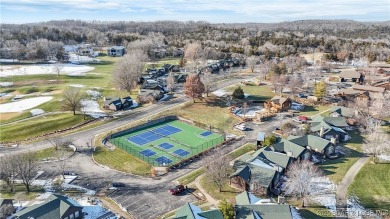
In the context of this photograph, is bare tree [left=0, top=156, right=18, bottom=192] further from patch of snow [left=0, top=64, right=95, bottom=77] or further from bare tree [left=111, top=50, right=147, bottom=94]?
patch of snow [left=0, top=64, right=95, bottom=77]

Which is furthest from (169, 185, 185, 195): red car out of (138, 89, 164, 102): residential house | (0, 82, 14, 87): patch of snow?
(0, 82, 14, 87): patch of snow

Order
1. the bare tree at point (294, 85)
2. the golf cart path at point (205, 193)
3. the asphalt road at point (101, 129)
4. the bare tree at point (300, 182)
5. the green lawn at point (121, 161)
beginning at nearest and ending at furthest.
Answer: the bare tree at point (300, 182), the golf cart path at point (205, 193), the green lawn at point (121, 161), the asphalt road at point (101, 129), the bare tree at point (294, 85)

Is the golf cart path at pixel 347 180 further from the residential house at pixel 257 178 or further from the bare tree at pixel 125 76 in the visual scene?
the bare tree at pixel 125 76

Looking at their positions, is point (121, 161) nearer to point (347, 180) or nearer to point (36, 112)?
point (347, 180)

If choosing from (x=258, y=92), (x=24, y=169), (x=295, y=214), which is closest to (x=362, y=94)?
(x=258, y=92)

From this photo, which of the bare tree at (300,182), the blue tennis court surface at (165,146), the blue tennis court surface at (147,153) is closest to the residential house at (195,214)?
the bare tree at (300,182)

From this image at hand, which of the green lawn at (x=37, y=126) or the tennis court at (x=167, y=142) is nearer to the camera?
the tennis court at (x=167, y=142)
